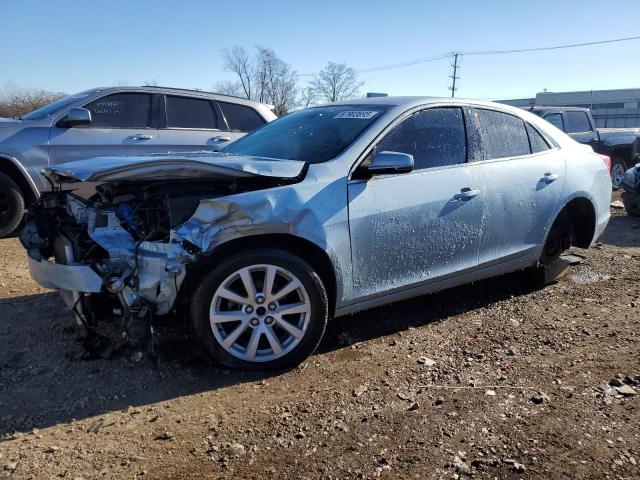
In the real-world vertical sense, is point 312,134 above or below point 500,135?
above

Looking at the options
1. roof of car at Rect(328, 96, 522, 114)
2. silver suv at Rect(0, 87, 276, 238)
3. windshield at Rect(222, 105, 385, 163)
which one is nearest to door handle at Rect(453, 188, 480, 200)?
roof of car at Rect(328, 96, 522, 114)

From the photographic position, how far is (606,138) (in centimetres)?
1329

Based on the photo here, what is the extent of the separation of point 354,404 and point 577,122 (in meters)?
12.0

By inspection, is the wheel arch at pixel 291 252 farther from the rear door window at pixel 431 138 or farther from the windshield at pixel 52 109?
→ the windshield at pixel 52 109

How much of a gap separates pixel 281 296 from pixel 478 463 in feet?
4.61

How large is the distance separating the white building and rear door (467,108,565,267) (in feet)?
180

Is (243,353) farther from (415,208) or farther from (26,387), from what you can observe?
(415,208)

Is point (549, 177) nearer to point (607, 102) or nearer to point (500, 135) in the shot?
point (500, 135)

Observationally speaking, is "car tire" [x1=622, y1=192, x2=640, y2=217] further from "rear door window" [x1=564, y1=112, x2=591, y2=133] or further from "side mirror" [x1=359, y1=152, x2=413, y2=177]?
"side mirror" [x1=359, y1=152, x2=413, y2=177]

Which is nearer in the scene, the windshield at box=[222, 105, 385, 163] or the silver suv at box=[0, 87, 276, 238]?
the windshield at box=[222, 105, 385, 163]

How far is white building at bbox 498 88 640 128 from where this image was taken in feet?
185

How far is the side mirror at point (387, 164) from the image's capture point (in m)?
3.32

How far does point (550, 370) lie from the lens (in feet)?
10.7

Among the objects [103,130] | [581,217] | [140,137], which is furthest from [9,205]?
[581,217]
